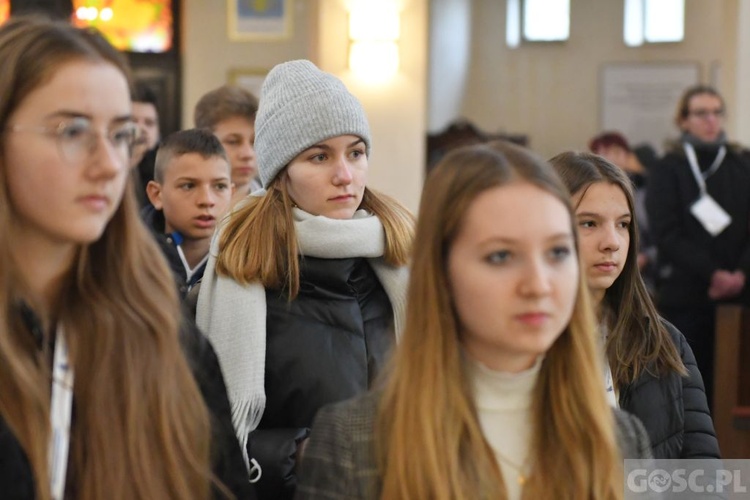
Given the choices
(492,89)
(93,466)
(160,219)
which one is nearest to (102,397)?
(93,466)

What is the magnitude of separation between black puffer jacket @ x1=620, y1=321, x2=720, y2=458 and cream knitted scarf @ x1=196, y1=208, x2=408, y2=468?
0.60 metres

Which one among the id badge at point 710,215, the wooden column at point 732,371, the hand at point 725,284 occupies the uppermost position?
the id badge at point 710,215

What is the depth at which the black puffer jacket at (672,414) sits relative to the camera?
9.52 feet

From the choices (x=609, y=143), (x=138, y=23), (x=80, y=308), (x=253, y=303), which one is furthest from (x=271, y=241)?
(x=138, y=23)

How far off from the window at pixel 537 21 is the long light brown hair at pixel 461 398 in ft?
41.7

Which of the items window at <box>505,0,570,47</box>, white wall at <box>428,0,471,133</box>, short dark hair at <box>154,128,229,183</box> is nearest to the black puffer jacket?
short dark hair at <box>154,128,229,183</box>

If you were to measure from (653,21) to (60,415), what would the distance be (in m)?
13.1

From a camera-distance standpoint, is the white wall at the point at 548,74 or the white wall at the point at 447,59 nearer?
the white wall at the point at 447,59

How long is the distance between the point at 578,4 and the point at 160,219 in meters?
11.1

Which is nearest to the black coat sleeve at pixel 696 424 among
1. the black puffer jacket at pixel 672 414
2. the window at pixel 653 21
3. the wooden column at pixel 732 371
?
the black puffer jacket at pixel 672 414

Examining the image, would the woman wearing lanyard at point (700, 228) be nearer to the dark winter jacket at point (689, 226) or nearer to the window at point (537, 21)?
the dark winter jacket at point (689, 226)

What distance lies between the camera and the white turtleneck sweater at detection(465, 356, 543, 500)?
7.03 feet

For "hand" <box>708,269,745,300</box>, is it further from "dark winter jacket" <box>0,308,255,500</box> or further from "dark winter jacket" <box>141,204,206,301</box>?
"dark winter jacket" <box>0,308,255,500</box>

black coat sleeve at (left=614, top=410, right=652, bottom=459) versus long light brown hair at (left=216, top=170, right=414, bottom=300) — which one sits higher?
long light brown hair at (left=216, top=170, right=414, bottom=300)
